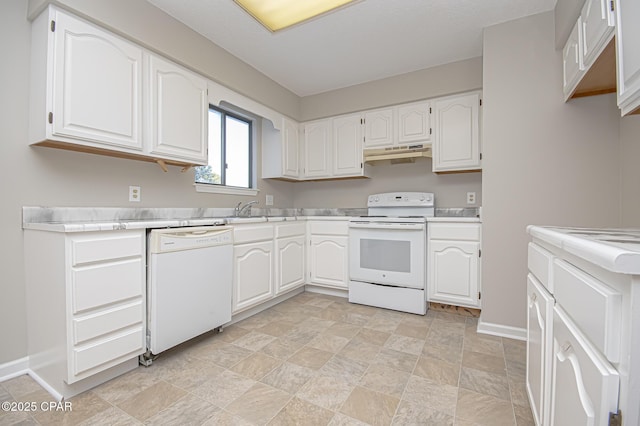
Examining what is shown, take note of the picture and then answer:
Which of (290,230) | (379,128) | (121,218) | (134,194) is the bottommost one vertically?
(290,230)

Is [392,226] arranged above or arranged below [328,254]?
above

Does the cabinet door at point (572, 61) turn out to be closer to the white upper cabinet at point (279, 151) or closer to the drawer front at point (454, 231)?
the drawer front at point (454, 231)

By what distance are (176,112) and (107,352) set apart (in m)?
1.64

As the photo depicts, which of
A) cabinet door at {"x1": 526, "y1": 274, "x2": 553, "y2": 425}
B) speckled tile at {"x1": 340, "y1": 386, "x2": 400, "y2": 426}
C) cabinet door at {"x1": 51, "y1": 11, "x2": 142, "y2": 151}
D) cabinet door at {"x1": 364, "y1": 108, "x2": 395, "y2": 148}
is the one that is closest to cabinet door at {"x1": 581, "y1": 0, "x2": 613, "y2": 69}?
cabinet door at {"x1": 526, "y1": 274, "x2": 553, "y2": 425}

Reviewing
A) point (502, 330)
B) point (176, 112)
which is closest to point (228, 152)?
point (176, 112)

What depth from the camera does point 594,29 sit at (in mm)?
1469

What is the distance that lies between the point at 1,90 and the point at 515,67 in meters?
3.34

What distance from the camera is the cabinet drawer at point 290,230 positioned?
2.89 m

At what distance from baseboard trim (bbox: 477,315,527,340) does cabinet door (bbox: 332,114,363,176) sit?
1.91 m

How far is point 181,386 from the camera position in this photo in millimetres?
1552

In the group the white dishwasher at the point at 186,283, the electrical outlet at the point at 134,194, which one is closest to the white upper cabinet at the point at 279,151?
the white dishwasher at the point at 186,283

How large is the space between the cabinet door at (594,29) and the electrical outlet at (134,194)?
2.87 meters

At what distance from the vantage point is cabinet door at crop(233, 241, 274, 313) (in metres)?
2.38

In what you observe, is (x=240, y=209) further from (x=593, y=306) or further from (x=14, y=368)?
(x=593, y=306)
